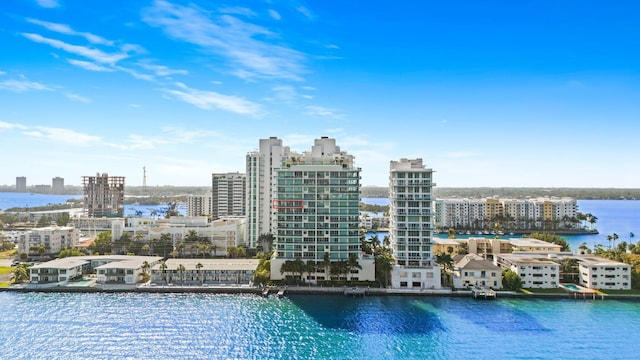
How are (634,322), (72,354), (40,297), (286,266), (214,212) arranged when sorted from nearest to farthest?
1. (72,354)
2. (634,322)
3. (40,297)
4. (286,266)
5. (214,212)

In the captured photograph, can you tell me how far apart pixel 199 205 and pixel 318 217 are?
244ft

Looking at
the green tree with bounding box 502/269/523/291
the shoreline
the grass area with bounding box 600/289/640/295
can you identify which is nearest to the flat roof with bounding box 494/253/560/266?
the green tree with bounding box 502/269/523/291

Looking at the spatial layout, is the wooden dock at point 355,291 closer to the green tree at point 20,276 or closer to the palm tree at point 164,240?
the palm tree at point 164,240

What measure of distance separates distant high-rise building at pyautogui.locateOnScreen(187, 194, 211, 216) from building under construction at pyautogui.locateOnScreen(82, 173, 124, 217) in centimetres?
1669

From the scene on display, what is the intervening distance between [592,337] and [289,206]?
92.1ft

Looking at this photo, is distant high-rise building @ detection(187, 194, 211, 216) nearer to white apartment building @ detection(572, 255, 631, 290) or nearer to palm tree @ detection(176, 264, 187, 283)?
palm tree @ detection(176, 264, 187, 283)

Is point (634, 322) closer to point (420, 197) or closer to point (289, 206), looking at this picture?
point (420, 197)

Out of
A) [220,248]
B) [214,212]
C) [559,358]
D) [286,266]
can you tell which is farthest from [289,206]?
[214,212]

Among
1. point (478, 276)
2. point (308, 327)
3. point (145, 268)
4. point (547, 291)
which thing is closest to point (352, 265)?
point (308, 327)

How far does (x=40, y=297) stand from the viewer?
42031mm

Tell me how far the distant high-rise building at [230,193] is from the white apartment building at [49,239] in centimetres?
3121

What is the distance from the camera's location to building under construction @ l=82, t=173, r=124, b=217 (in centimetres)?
10500

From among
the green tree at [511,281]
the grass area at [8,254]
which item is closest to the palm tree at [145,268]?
the grass area at [8,254]

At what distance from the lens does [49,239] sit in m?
65.2
